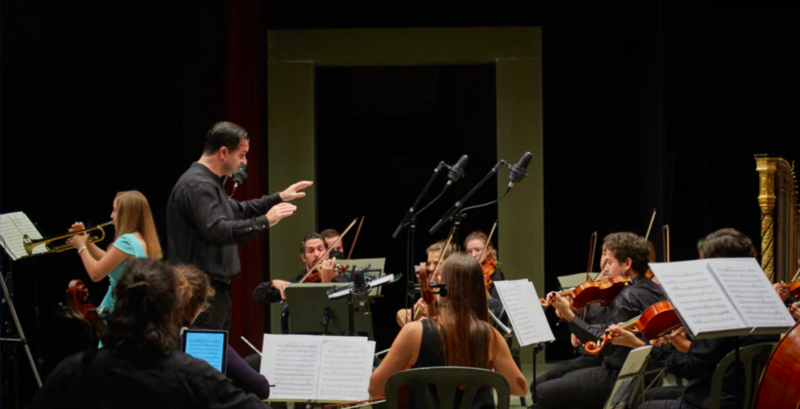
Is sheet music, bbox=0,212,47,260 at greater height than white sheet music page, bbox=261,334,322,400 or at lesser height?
greater

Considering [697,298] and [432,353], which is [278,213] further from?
[697,298]

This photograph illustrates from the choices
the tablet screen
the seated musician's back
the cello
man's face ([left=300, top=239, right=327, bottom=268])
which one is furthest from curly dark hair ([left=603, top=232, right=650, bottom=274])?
the cello

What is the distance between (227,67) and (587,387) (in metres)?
3.57

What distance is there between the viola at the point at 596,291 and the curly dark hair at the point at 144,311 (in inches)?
109

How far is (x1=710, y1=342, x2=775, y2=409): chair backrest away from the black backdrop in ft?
10.9

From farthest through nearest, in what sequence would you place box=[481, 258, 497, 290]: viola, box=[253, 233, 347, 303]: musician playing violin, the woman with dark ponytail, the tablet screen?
box=[481, 258, 497, 290]: viola → box=[253, 233, 347, 303]: musician playing violin → the tablet screen → the woman with dark ponytail

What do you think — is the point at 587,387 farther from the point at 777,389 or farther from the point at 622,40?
the point at 622,40

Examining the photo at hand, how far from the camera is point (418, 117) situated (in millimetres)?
7191

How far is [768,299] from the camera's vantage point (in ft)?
9.52

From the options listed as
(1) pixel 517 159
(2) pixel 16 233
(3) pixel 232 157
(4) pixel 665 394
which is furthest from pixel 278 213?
(1) pixel 517 159

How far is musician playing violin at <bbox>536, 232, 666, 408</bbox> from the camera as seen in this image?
166 inches

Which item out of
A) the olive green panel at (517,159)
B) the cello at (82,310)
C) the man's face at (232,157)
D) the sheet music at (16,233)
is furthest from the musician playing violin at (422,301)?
the sheet music at (16,233)

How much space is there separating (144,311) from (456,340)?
44.1 inches

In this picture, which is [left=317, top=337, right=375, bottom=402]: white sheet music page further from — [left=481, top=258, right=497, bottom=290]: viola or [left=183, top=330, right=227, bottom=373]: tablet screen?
[left=481, top=258, right=497, bottom=290]: viola
